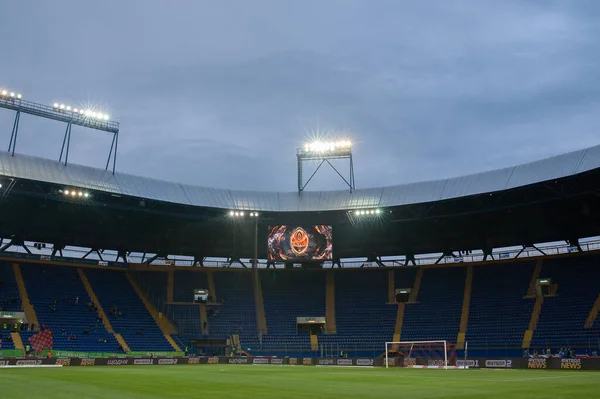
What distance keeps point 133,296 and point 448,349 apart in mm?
35166

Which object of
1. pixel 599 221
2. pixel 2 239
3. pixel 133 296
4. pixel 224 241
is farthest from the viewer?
pixel 224 241

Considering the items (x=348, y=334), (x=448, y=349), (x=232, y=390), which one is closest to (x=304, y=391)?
(x=232, y=390)

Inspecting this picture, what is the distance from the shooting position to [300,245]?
5966cm

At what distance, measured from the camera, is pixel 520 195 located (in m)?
49.4

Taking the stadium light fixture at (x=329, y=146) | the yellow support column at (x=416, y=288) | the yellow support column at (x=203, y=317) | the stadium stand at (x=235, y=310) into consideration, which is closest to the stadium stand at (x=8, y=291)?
the yellow support column at (x=203, y=317)

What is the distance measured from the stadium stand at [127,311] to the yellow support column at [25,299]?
24.2 feet

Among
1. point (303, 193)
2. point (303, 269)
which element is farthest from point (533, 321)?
point (303, 193)

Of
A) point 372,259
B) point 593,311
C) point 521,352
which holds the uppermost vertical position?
point 372,259

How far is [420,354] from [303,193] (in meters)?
22.4

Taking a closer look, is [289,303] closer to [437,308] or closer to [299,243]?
[299,243]

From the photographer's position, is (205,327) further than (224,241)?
No

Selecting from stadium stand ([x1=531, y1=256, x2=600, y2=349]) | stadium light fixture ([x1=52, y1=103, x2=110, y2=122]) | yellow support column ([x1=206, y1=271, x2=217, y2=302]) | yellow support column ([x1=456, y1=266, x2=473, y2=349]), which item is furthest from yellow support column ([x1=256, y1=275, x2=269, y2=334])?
stadium stand ([x1=531, y1=256, x2=600, y2=349])

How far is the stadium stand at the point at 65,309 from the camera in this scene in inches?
2071

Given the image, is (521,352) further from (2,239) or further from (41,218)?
(2,239)
